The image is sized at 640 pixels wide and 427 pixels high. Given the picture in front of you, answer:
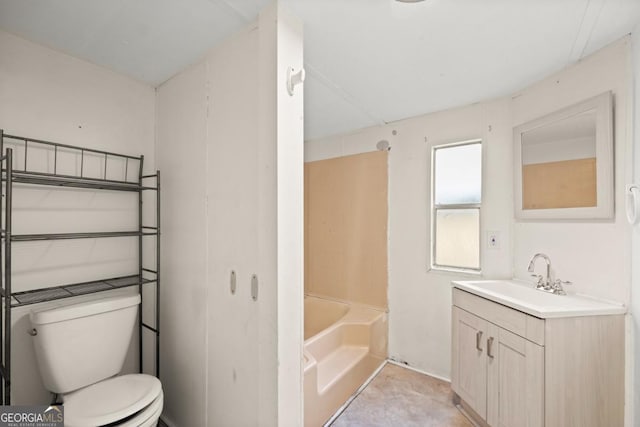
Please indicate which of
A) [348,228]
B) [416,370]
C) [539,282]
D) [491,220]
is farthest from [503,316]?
[348,228]

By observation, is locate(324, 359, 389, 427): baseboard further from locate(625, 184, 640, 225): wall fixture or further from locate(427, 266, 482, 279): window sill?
locate(625, 184, 640, 225): wall fixture

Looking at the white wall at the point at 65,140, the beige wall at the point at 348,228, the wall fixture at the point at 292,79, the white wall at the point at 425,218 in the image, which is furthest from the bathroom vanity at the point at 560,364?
the white wall at the point at 65,140

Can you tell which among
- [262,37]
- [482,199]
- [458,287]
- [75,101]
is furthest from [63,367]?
[482,199]

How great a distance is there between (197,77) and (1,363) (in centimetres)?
165

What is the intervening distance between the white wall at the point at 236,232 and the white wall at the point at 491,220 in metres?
1.57

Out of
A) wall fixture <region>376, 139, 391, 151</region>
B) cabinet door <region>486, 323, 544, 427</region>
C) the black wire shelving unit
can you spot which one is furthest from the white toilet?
wall fixture <region>376, 139, 391, 151</region>

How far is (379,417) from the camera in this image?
1.84 m

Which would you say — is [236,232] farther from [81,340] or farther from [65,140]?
[65,140]

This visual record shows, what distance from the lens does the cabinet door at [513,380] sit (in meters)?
1.37

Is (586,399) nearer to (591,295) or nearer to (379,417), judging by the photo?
(591,295)

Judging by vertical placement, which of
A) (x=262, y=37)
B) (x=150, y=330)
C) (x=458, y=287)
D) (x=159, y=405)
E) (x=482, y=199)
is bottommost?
(x=159, y=405)

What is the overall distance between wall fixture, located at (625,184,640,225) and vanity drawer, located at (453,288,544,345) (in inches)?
25.9

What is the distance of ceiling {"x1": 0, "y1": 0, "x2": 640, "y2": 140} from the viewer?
3.76 ft

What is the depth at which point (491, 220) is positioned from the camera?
2107mm
